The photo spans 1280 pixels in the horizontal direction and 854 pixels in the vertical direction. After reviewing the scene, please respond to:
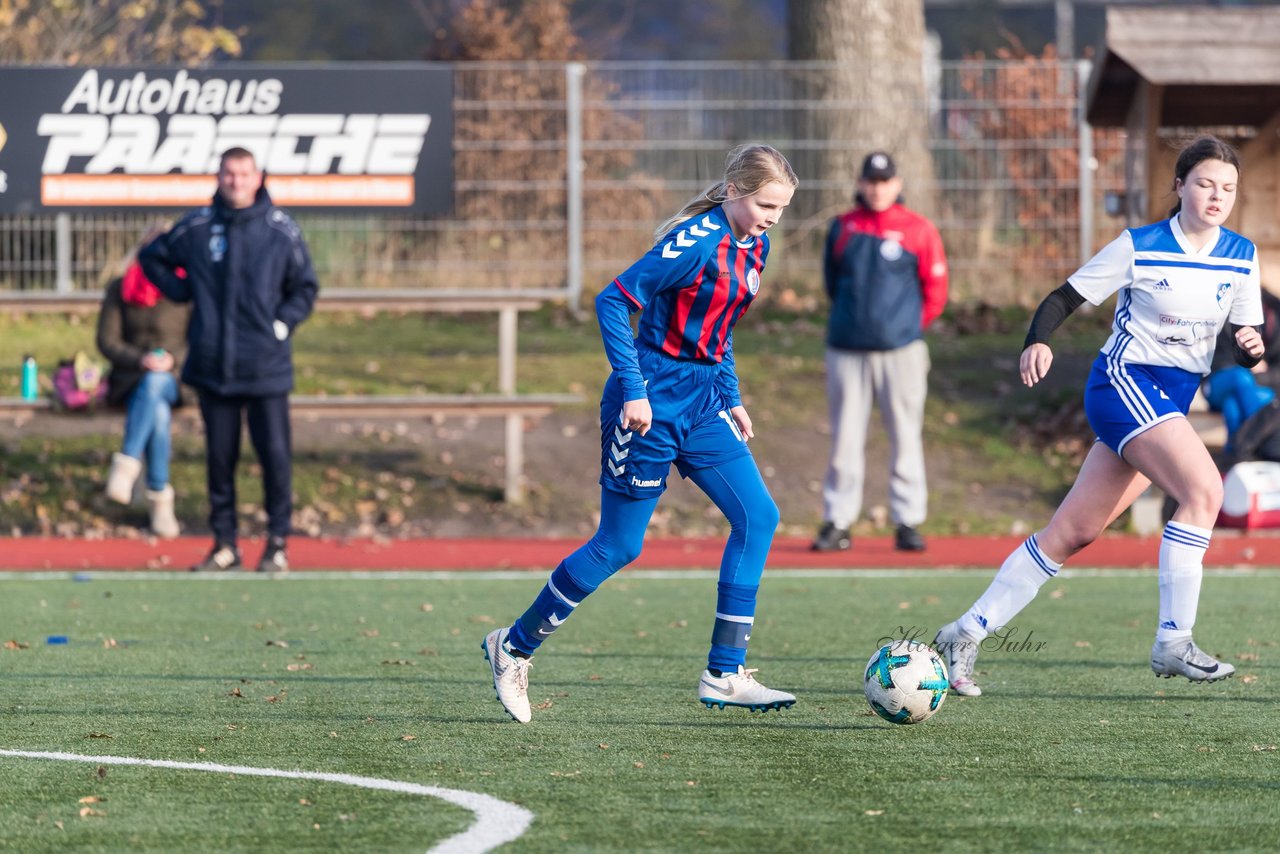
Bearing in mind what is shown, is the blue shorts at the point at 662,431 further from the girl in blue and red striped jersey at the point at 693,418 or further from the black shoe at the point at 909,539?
the black shoe at the point at 909,539

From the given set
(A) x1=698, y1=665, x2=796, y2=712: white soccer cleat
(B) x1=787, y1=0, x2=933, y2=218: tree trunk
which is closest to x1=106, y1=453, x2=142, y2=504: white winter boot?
(A) x1=698, y1=665, x2=796, y2=712: white soccer cleat

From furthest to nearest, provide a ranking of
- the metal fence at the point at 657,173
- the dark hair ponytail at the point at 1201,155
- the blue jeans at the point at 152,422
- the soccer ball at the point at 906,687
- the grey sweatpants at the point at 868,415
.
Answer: the metal fence at the point at 657,173
the blue jeans at the point at 152,422
the grey sweatpants at the point at 868,415
the dark hair ponytail at the point at 1201,155
the soccer ball at the point at 906,687

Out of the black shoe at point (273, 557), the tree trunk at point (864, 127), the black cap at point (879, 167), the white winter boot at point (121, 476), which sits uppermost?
the tree trunk at point (864, 127)

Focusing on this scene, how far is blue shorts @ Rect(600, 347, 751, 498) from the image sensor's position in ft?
18.3

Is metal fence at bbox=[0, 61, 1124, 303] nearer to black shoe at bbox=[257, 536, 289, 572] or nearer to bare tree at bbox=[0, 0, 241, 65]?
bare tree at bbox=[0, 0, 241, 65]

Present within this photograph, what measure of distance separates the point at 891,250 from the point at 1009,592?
5134mm

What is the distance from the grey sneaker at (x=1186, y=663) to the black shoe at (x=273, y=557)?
5.75m

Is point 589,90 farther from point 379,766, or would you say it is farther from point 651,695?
point 379,766

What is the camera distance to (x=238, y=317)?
1010cm

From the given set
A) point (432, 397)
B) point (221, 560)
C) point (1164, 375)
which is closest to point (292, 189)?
point (432, 397)

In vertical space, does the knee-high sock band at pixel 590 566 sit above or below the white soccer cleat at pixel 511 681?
above

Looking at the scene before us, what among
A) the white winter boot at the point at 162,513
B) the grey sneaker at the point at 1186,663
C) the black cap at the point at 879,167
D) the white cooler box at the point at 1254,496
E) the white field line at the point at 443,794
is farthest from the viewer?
the white winter boot at the point at 162,513

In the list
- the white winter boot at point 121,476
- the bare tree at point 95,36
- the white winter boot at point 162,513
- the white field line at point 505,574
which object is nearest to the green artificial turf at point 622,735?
the white field line at point 505,574

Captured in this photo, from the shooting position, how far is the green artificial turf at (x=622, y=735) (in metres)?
4.11
